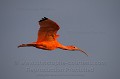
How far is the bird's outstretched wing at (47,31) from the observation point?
490cm

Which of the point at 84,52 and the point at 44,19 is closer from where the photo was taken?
the point at 44,19

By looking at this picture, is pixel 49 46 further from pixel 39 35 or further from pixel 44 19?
pixel 44 19

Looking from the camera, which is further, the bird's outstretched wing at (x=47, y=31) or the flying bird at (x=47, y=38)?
the flying bird at (x=47, y=38)

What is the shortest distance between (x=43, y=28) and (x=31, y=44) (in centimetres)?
32

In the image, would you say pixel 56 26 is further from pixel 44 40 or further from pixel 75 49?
pixel 75 49

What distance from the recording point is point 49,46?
16.9ft

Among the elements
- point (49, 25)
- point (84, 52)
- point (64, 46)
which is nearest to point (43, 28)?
point (49, 25)

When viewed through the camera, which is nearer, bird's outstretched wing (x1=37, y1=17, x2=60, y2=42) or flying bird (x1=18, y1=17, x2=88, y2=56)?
bird's outstretched wing (x1=37, y1=17, x2=60, y2=42)

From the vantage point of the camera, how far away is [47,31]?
16.8ft

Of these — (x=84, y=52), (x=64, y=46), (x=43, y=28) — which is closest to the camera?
(x=43, y=28)

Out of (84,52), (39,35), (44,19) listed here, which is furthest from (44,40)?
(84,52)

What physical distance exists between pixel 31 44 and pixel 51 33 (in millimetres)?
392

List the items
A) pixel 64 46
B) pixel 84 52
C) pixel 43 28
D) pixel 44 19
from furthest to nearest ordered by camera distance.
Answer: pixel 84 52 < pixel 64 46 < pixel 43 28 < pixel 44 19

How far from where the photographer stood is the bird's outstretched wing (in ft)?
16.1
